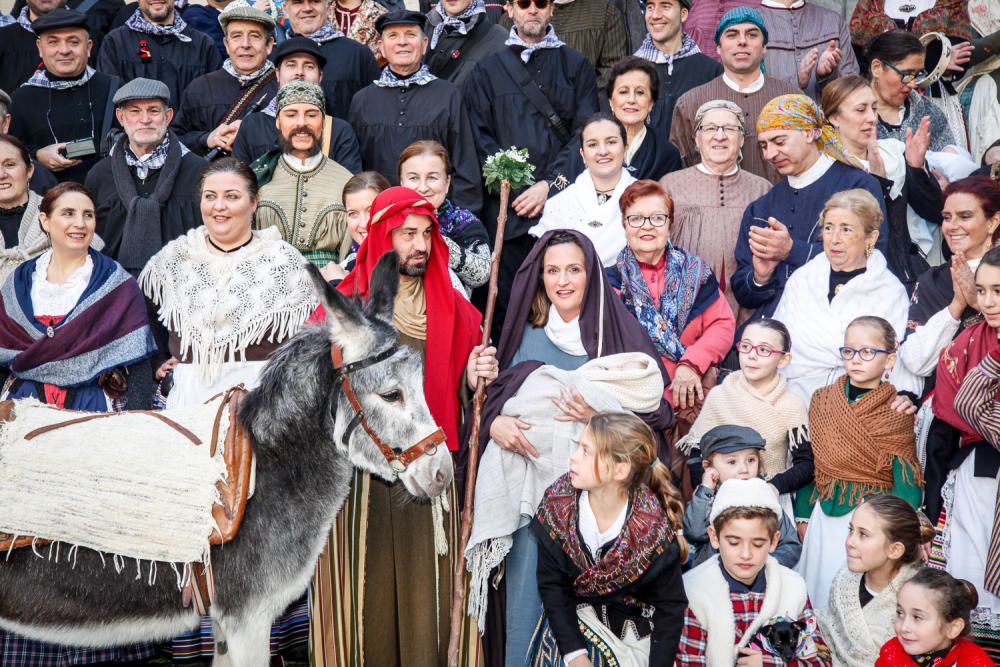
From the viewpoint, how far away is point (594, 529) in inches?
187

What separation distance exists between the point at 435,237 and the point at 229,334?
1.09 meters

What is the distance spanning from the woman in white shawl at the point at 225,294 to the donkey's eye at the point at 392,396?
1002 millimetres

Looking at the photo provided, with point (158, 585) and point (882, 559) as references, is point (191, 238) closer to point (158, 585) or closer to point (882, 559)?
point (158, 585)

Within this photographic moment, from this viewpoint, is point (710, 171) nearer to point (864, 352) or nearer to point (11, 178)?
point (864, 352)

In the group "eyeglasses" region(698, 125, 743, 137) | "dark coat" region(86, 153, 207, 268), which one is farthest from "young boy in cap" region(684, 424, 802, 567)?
"dark coat" region(86, 153, 207, 268)

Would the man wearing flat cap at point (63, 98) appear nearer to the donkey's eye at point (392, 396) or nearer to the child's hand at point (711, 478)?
the donkey's eye at point (392, 396)

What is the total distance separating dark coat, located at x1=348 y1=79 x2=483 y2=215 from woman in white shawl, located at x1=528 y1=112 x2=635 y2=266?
0.77m

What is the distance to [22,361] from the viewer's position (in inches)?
229

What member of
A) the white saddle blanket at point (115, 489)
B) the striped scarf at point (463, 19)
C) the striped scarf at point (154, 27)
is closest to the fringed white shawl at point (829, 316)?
the white saddle blanket at point (115, 489)

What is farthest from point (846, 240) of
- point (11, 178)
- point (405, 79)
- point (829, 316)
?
point (11, 178)

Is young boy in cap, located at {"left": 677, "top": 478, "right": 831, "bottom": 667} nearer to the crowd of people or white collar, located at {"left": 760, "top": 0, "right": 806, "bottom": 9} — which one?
the crowd of people

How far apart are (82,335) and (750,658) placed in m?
3.61

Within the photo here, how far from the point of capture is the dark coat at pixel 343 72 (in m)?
8.47

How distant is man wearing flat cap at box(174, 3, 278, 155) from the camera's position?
320 inches
